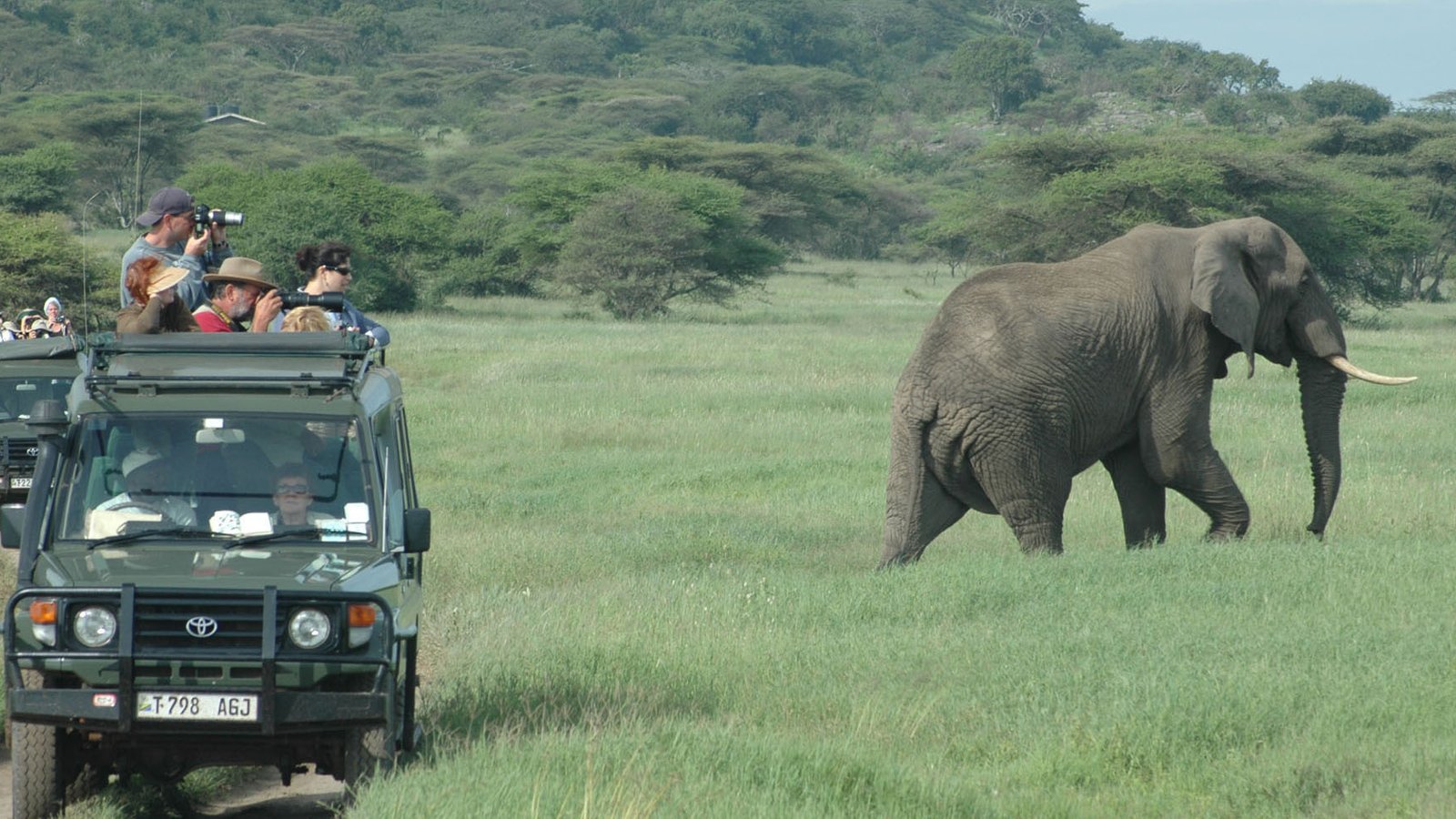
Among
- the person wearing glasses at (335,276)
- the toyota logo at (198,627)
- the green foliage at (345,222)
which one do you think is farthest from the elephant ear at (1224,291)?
the green foliage at (345,222)

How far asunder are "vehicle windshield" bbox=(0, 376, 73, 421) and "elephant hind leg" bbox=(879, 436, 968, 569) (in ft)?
25.0

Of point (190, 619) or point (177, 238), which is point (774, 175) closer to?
point (177, 238)

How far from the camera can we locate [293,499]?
6.15m

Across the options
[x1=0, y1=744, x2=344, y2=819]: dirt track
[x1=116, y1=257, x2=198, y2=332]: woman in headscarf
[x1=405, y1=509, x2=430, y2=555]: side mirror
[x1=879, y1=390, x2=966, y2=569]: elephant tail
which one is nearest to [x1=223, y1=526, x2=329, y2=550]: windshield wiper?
[x1=405, y1=509, x2=430, y2=555]: side mirror

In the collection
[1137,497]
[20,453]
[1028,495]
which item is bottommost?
[20,453]

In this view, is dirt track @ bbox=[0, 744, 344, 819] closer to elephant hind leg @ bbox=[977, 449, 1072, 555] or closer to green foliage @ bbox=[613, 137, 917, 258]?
elephant hind leg @ bbox=[977, 449, 1072, 555]

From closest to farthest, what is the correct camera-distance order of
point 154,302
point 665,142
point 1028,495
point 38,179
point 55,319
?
point 154,302
point 1028,495
point 55,319
point 38,179
point 665,142

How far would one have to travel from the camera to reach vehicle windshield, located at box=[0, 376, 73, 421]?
14.9m

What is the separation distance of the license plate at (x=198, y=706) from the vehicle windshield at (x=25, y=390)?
10.2 meters

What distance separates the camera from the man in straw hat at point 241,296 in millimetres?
7910

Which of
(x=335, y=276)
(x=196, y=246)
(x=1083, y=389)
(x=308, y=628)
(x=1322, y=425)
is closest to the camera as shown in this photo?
(x=308, y=628)

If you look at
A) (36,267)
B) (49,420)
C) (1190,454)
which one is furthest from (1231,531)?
(36,267)

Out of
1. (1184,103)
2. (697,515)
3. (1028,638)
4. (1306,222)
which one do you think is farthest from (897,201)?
(1028,638)

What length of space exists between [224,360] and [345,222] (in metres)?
36.5
